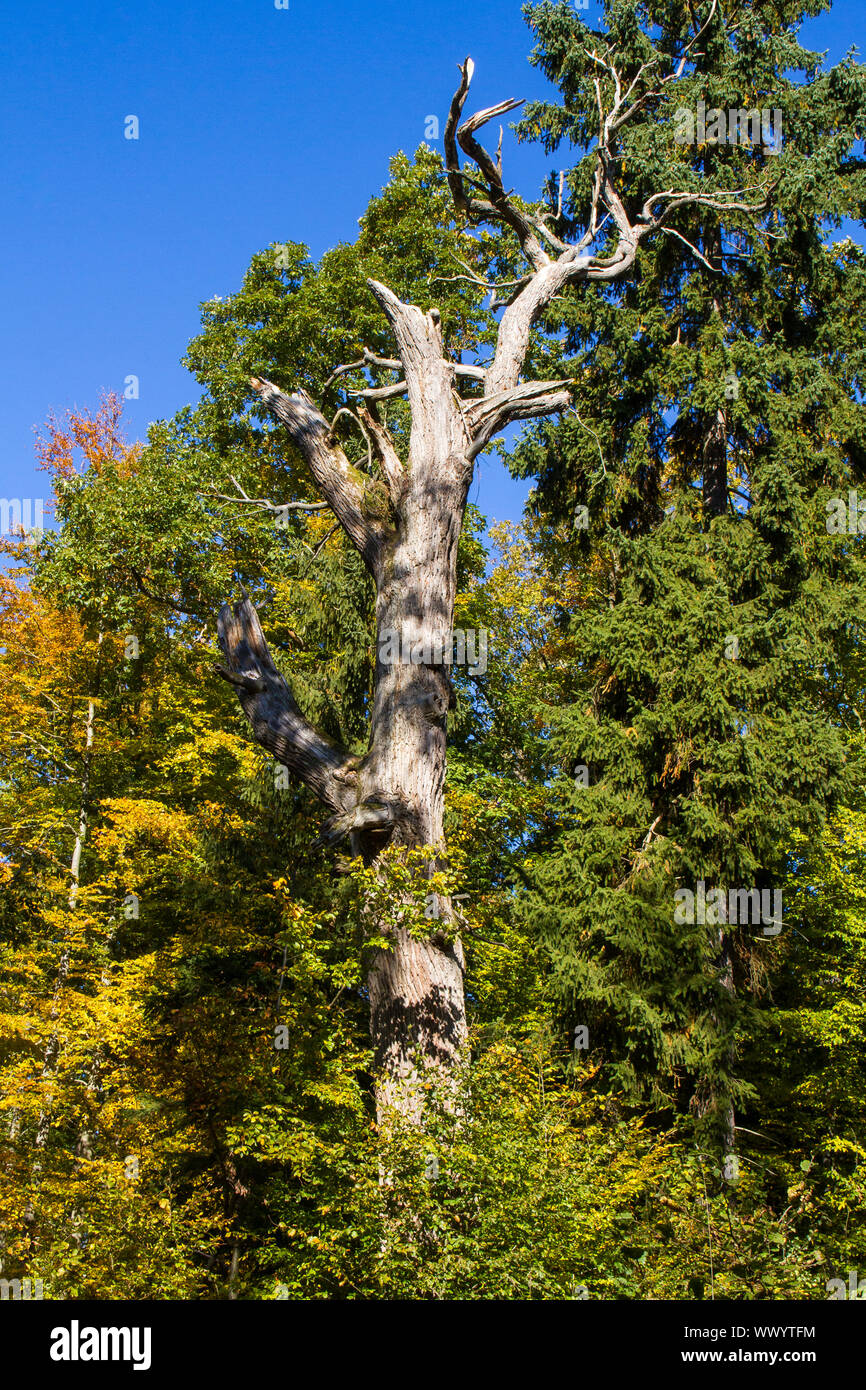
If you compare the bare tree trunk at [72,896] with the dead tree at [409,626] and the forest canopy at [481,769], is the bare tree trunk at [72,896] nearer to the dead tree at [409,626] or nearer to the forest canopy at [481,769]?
the forest canopy at [481,769]

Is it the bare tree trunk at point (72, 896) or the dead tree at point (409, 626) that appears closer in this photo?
the dead tree at point (409, 626)

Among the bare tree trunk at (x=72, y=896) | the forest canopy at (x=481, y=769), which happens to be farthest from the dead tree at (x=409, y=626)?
the bare tree trunk at (x=72, y=896)

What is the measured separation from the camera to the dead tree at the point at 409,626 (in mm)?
5945

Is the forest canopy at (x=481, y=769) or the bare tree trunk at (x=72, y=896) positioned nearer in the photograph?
the forest canopy at (x=481, y=769)

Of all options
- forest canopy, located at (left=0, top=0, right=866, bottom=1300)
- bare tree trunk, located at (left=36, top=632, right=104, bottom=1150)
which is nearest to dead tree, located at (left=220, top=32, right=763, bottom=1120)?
forest canopy, located at (left=0, top=0, right=866, bottom=1300)

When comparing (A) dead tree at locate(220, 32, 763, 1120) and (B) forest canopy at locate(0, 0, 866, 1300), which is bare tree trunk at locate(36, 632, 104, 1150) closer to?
(B) forest canopy at locate(0, 0, 866, 1300)

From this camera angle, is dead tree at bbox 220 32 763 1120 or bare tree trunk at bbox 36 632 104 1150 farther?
bare tree trunk at bbox 36 632 104 1150

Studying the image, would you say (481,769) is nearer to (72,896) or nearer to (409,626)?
(72,896)

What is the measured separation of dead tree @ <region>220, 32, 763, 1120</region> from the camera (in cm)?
595

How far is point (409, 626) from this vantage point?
660 centimetres
